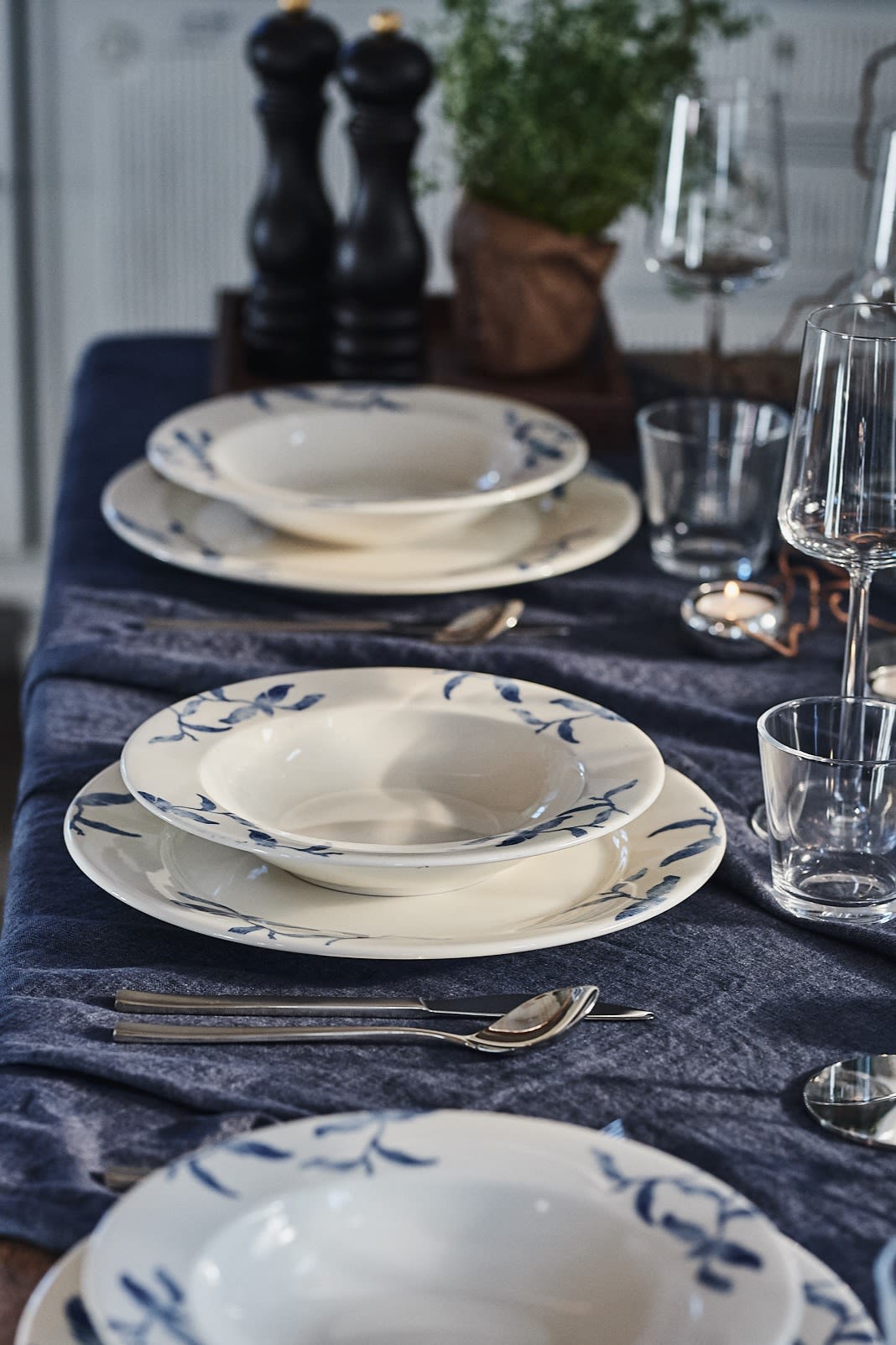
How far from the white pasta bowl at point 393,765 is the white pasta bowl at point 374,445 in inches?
11.9

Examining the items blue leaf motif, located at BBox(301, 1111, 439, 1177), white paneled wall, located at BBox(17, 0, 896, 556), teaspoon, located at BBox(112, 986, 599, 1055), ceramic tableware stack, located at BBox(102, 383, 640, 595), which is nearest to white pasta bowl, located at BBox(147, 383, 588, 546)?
ceramic tableware stack, located at BBox(102, 383, 640, 595)

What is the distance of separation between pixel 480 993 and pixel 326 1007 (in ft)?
0.21

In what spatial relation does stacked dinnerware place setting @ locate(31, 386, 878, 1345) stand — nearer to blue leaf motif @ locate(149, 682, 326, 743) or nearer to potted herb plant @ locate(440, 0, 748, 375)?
blue leaf motif @ locate(149, 682, 326, 743)

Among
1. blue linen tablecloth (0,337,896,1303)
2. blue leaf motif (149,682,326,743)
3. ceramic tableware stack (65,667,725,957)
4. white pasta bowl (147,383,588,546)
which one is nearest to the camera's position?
blue linen tablecloth (0,337,896,1303)

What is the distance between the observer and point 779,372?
132cm

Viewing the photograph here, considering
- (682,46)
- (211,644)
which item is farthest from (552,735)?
(682,46)

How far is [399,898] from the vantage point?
26.9 inches

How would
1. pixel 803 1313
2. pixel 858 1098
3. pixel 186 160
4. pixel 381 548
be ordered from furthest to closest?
pixel 186 160 → pixel 381 548 → pixel 858 1098 → pixel 803 1313

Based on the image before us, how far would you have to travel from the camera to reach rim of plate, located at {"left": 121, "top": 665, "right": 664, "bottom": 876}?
0.63 metres

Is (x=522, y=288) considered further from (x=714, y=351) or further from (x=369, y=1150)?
(x=369, y=1150)

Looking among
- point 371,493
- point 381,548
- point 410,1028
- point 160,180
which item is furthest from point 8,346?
point 410,1028

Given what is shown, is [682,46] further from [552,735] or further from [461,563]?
[552,735]

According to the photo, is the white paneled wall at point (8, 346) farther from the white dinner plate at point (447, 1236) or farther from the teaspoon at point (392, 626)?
the white dinner plate at point (447, 1236)

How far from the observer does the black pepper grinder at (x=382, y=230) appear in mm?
1289
